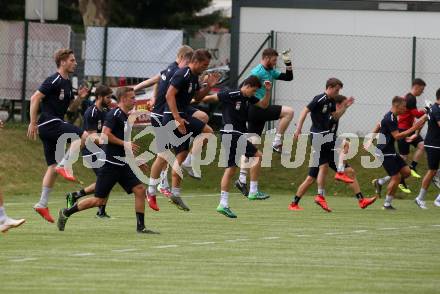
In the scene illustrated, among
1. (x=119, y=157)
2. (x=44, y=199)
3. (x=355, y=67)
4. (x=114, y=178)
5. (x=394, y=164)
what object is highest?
(x=355, y=67)

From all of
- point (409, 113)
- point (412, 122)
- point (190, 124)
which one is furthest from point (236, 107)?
point (412, 122)

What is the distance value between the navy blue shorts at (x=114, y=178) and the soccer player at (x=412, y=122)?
9.90 meters

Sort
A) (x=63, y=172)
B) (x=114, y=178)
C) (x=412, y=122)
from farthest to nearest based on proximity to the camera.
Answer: (x=412, y=122) < (x=63, y=172) < (x=114, y=178)

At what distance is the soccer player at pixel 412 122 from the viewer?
2514cm

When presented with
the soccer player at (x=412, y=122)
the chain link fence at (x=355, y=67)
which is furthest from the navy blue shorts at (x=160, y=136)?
the chain link fence at (x=355, y=67)

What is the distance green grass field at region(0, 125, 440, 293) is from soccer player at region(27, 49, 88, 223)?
72 centimetres

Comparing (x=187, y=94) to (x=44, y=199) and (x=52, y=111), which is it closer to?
(x=52, y=111)

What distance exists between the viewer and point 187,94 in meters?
18.7

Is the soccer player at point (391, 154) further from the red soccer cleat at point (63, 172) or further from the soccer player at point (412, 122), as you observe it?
the red soccer cleat at point (63, 172)

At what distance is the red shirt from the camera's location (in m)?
25.3

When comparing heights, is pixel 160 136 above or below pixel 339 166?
above

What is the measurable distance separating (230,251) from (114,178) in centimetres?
238

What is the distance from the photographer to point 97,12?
48.9 meters

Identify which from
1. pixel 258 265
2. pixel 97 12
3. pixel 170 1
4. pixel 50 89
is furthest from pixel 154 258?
pixel 170 1
